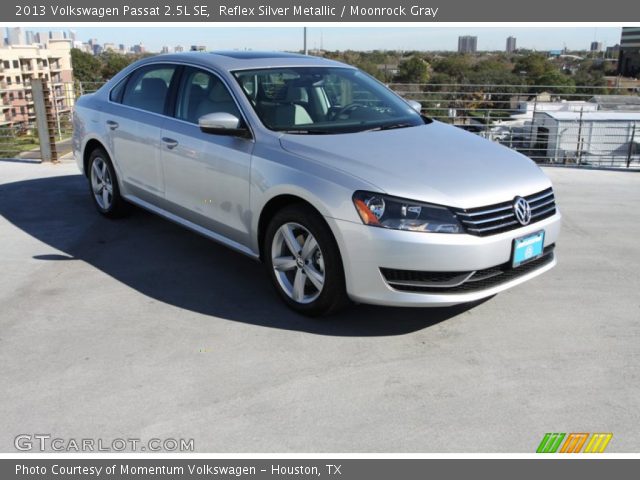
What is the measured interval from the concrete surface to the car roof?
1502mm

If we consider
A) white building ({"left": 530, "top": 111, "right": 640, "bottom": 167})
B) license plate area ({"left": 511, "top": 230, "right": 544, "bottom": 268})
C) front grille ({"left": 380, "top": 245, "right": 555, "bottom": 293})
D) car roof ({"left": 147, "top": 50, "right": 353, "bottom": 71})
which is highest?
car roof ({"left": 147, "top": 50, "right": 353, "bottom": 71})

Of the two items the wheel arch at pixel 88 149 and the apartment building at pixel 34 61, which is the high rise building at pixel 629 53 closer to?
the wheel arch at pixel 88 149

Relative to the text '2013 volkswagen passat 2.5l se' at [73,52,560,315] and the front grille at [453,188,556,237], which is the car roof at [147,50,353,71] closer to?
the text '2013 volkswagen passat 2.5l se' at [73,52,560,315]

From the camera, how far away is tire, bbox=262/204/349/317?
12.2ft

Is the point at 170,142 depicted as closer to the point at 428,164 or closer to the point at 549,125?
the point at 428,164

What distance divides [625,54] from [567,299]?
49106 mm

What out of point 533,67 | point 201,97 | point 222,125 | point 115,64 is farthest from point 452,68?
point 222,125

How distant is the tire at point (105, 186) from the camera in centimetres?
589

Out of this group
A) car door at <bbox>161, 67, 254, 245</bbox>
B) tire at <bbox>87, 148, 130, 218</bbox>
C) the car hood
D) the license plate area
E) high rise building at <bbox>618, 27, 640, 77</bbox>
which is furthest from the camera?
high rise building at <bbox>618, 27, 640, 77</bbox>

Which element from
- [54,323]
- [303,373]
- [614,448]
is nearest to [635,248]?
[614,448]

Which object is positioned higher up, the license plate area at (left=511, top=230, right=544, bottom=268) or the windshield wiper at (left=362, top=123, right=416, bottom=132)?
the windshield wiper at (left=362, top=123, right=416, bottom=132)

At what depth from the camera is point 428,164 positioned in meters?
3.84
